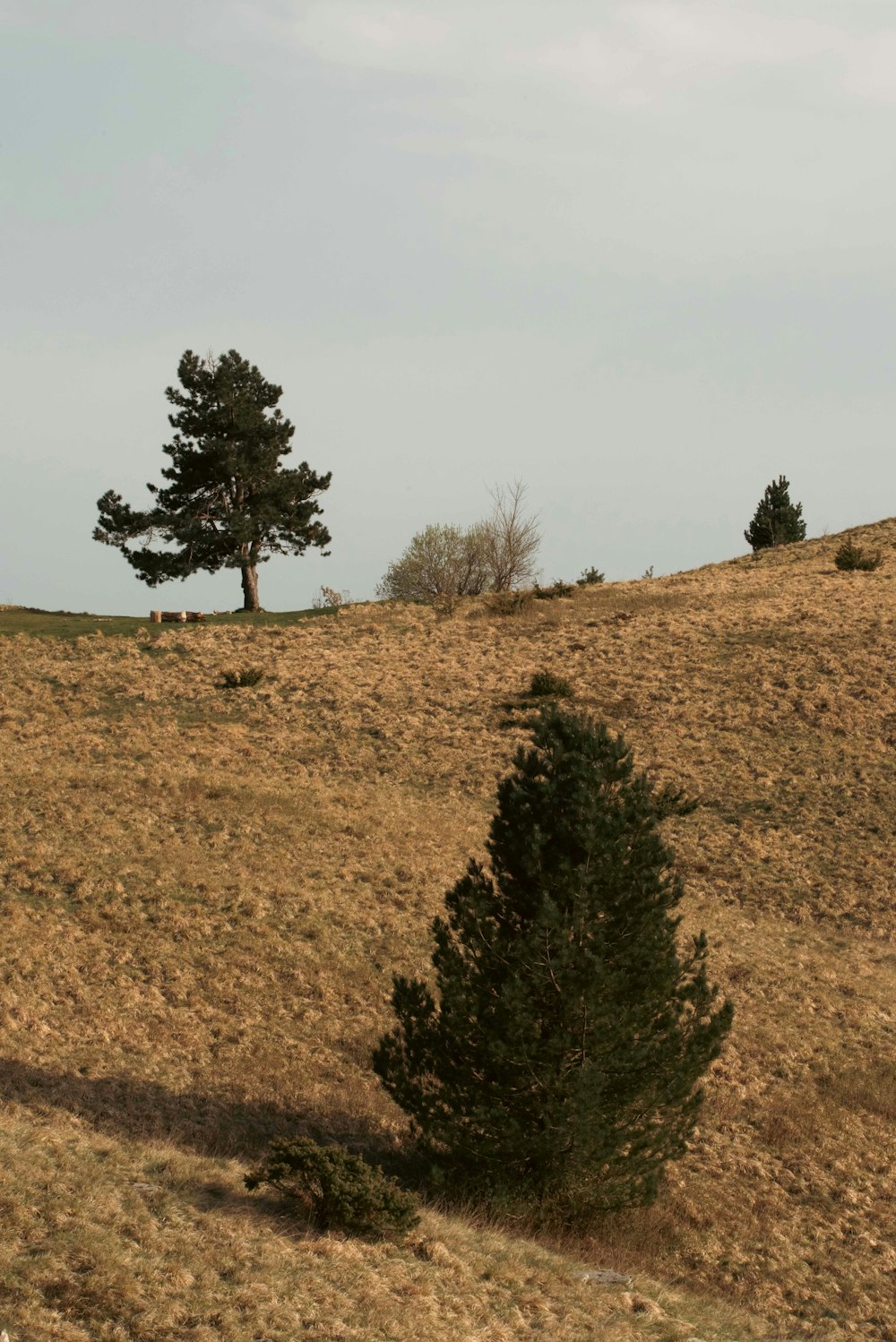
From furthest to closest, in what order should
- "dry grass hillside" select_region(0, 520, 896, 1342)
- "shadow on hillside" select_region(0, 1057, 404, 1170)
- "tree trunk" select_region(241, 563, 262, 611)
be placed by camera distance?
"tree trunk" select_region(241, 563, 262, 611)
"shadow on hillside" select_region(0, 1057, 404, 1170)
"dry grass hillside" select_region(0, 520, 896, 1342)

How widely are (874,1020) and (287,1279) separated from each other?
50.7ft

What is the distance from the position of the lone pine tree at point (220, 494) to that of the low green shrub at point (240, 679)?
1330cm

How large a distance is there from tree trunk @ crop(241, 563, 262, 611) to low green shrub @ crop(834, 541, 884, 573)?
29046 millimetres

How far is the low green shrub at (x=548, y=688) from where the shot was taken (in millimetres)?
40531

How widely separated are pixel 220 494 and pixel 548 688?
22779 mm

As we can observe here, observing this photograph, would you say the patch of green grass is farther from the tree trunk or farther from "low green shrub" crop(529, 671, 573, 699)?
"low green shrub" crop(529, 671, 573, 699)

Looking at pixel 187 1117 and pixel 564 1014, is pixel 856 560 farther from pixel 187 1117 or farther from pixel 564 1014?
pixel 187 1117

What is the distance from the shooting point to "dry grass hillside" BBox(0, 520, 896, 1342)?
442 inches

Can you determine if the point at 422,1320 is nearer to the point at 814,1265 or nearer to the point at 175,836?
the point at 814,1265

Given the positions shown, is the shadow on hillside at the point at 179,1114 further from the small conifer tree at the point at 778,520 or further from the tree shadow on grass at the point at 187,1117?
the small conifer tree at the point at 778,520

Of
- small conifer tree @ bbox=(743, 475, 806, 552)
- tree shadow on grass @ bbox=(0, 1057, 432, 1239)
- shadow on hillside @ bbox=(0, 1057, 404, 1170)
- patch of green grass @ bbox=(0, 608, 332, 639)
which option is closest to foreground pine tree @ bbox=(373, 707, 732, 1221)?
tree shadow on grass @ bbox=(0, 1057, 432, 1239)

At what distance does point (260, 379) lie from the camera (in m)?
57.9

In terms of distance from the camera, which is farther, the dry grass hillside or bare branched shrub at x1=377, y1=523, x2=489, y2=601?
bare branched shrub at x1=377, y1=523, x2=489, y2=601

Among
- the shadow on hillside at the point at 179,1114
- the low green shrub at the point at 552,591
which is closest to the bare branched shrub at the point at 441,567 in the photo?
the low green shrub at the point at 552,591
